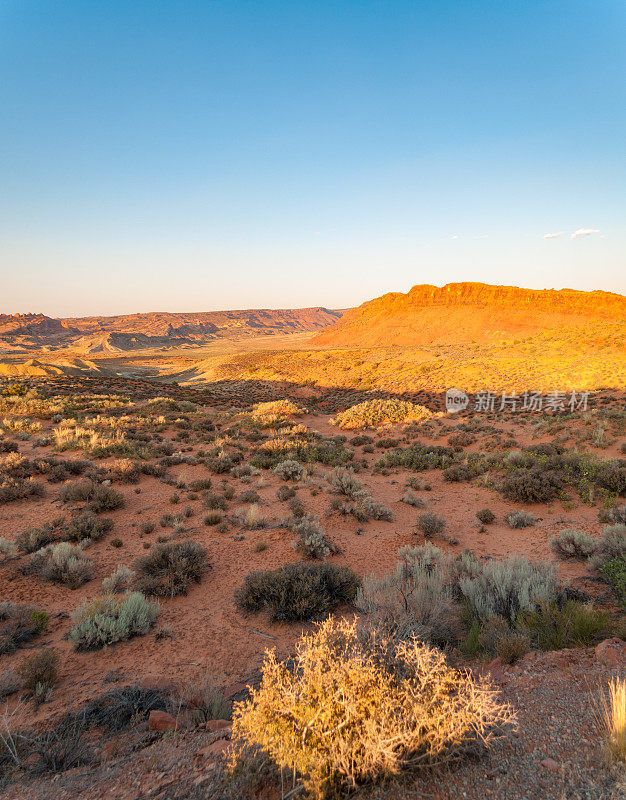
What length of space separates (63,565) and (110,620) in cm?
204

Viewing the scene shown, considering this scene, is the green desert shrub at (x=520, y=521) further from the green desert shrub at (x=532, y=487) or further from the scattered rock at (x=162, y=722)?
the scattered rock at (x=162, y=722)

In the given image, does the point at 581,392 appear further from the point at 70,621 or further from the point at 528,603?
the point at 70,621

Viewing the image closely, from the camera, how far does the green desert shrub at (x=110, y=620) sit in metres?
4.17

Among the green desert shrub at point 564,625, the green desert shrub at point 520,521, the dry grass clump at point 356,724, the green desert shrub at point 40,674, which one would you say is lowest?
the green desert shrub at point 520,521

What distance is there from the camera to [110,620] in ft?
14.0

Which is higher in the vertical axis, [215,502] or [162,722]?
[162,722]

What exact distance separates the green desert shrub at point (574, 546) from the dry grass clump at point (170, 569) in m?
6.21

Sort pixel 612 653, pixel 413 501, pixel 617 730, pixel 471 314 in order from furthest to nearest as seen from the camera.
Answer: pixel 471 314
pixel 413 501
pixel 612 653
pixel 617 730

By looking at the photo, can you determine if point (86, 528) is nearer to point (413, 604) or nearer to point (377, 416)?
point (413, 604)

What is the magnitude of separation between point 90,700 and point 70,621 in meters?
1.74

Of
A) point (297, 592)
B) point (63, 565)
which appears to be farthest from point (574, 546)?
point (63, 565)

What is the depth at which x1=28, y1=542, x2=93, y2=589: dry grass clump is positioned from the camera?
5.52 m

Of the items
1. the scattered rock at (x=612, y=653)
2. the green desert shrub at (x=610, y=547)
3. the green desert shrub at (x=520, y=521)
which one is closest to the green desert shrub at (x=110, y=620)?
the scattered rock at (x=612, y=653)

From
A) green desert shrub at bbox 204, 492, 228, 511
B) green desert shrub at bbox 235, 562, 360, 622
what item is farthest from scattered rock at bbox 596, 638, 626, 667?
→ green desert shrub at bbox 204, 492, 228, 511
